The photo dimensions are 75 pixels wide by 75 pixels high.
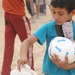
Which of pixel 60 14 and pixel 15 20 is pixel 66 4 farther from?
pixel 15 20

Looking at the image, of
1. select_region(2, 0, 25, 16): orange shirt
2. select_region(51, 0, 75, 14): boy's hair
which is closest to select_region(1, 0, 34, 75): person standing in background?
select_region(2, 0, 25, 16): orange shirt

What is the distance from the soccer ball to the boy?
28 mm

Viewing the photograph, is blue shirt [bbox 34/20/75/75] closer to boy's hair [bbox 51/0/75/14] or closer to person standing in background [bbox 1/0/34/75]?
boy's hair [bbox 51/0/75/14]

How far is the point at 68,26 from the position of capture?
190 cm

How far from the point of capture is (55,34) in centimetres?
193

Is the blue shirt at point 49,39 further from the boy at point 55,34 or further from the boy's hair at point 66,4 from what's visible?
the boy's hair at point 66,4

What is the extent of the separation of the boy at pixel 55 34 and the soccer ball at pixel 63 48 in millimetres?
28

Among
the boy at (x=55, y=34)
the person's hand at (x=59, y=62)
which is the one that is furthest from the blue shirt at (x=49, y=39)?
the person's hand at (x=59, y=62)

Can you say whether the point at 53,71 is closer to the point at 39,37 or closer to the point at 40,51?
the point at 39,37

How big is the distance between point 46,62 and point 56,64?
→ 0.14 m

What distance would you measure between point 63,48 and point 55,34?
0.15m

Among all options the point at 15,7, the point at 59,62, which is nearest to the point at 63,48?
the point at 59,62

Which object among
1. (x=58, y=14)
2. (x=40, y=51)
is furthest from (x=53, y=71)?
(x=40, y=51)

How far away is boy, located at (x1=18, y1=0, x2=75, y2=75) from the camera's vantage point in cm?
182
